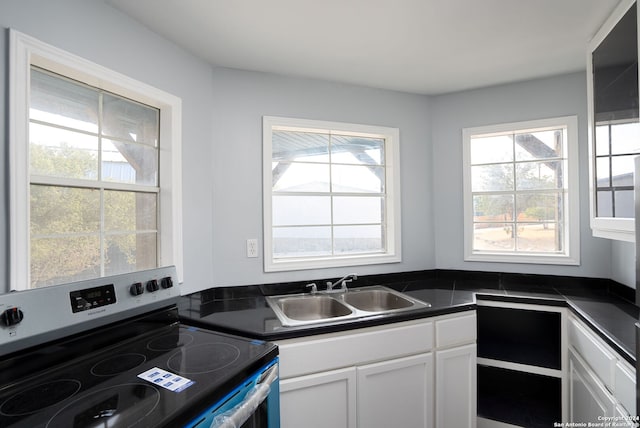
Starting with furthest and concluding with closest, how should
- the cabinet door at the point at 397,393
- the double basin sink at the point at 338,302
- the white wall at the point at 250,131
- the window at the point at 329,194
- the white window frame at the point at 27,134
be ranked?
the window at the point at 329,194 < the white wall at the point at 250,131 < the double basin sink at the point at 338,302 < the cabinet door at the point at 397,393 < the white window frame at the point at 27,134

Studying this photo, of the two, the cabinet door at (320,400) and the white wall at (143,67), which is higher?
the white wall at (143,67)

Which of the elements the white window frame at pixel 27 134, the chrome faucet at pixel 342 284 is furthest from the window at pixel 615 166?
the white window frame at pixel 27 134

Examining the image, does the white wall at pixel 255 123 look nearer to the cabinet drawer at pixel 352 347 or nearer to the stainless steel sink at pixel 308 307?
the stainless steel sink at pixel 308 307

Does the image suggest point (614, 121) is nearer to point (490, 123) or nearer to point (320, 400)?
point (490, 123)

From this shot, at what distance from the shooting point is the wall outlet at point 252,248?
2178 mm

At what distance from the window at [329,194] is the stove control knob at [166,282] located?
752 millimetres

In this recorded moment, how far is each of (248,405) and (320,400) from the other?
596 mm

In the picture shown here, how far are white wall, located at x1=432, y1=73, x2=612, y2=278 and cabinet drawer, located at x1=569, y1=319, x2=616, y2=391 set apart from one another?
0.67m

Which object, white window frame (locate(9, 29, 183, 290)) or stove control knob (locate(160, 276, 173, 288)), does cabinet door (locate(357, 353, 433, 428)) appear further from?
white window frame (locate(9, 29, 183, 290))

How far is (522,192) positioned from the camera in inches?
98.2

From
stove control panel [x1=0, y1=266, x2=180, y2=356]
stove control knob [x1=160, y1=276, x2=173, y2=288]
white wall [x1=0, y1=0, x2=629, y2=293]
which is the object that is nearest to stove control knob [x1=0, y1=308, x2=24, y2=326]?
stove control panel [x1=0, y1=266, x2=180, y2=356]

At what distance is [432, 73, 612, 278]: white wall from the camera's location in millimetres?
2293

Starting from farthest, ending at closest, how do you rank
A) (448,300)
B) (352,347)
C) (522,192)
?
1. (522,192)
2. (448,300)
3. (352,347)

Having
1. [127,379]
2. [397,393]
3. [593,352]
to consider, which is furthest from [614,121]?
[127,379]
